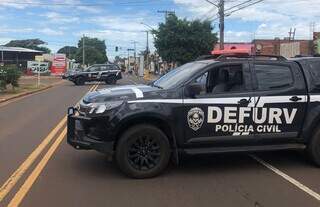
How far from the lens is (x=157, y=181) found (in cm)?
809

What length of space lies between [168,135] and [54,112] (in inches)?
442

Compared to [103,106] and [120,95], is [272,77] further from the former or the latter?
[103,106]

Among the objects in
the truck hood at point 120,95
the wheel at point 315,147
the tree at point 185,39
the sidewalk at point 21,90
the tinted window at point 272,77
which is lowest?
the sidewalk at point 21,90

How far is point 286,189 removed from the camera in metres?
7.60

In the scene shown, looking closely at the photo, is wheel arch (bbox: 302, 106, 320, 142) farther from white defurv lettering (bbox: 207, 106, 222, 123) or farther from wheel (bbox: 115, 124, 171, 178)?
wheel (bbox: 115, 124, 171, 178)

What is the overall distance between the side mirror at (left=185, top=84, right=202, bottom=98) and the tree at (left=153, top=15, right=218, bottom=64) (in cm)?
4944

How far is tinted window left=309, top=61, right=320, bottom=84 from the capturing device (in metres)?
8.96

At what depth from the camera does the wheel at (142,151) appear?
26.8 ft

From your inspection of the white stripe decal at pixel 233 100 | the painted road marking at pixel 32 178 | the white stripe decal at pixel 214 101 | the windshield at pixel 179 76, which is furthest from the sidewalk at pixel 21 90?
the white stripe decal at pixel 214 101

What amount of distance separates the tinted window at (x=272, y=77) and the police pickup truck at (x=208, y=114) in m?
0.02

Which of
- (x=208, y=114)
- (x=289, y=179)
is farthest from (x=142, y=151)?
(x=289, y=179)

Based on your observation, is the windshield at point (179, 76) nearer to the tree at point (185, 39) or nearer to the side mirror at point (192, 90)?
the side mirror at point (192, 90)

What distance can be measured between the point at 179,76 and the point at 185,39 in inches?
1956

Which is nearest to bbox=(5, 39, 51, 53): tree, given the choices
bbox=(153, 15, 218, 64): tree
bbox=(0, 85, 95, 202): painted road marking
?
bbox=(153, 15, 218, 64): tree
